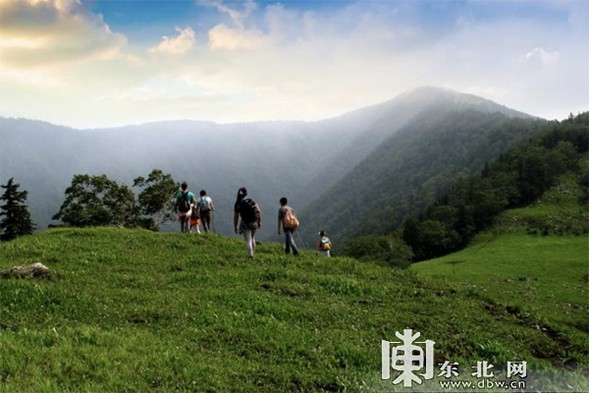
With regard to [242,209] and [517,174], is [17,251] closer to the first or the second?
[242,209]

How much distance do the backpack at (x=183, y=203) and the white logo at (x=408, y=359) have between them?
18453mm

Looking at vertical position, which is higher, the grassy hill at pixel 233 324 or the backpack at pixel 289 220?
the backpack at pixel 289 220

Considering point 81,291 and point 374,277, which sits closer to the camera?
point 81,291

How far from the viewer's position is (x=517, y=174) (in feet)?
503

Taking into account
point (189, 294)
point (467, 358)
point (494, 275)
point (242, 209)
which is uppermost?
point (242, 209)

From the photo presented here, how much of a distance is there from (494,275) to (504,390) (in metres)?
71.8

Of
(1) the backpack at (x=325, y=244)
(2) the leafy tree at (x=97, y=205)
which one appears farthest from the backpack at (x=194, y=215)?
(2) the leafy tree at (x=97, y=205)

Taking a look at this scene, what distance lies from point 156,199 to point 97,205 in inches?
356

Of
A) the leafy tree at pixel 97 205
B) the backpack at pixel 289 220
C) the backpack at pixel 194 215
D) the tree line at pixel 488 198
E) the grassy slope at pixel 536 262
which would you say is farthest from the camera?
the tree line at pixel 488 198

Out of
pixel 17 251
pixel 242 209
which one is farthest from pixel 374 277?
pixel 17 251

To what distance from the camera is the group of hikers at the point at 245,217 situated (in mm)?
22844

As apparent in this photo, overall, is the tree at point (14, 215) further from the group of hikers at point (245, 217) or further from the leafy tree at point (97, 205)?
the group of hikers at point (245, 217)

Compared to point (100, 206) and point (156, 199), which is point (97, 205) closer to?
point (100, 206)

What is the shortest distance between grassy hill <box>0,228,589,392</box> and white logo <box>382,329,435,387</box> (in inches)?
12.1
